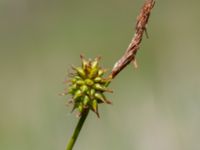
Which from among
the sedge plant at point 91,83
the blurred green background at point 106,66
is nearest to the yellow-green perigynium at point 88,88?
the sedge plant at point 91,83

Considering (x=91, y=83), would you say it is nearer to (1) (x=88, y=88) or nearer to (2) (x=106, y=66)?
(1) (x=88, y=88)

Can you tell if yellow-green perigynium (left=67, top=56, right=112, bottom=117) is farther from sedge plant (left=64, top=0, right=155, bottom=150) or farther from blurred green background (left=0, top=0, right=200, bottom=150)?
blurred green background (left=0, top=0, right=200, bottom=150)

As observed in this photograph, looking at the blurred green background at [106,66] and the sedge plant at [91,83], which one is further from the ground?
the blurred green background at [106,66]

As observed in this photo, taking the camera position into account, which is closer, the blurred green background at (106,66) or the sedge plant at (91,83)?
the sedge plant at (91,83)

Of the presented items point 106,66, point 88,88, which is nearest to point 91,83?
point 88,88

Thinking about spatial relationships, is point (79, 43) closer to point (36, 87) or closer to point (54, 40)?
point (54, 40)

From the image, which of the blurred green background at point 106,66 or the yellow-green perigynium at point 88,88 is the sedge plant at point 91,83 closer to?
the yellow-green perigynium at point 88,88
